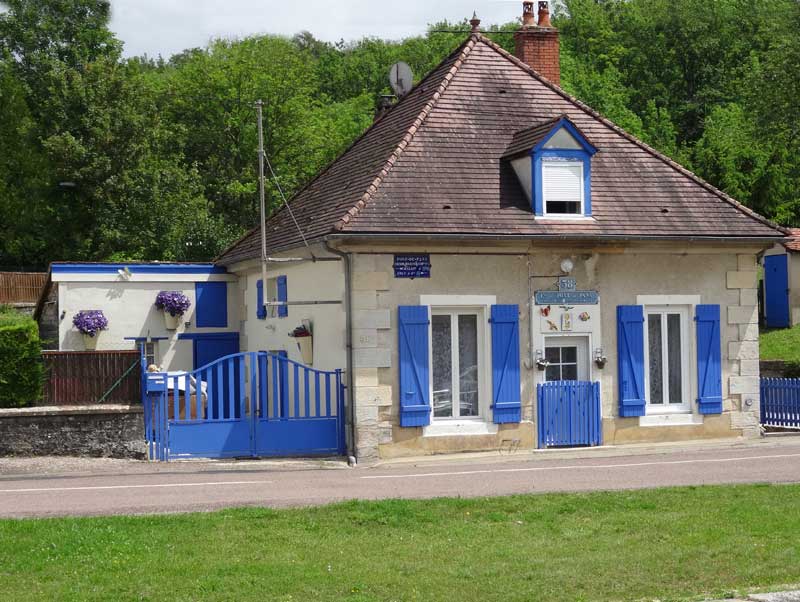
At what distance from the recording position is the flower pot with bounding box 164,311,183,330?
2577 cm

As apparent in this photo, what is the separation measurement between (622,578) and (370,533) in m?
2.89

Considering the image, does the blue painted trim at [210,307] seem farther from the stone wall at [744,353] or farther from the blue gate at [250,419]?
the stone wall at [744,353]

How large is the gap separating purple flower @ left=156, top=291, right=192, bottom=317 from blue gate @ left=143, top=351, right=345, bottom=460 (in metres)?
6.87

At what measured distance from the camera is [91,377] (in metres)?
18.6

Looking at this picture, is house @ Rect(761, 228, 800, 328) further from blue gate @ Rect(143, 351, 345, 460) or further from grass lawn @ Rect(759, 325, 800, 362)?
blue gate @ Rect(143, 351, 345, 460)

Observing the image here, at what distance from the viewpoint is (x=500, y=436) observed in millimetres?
19328

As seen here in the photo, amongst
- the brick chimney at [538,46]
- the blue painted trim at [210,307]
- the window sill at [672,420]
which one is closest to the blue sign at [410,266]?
the window sill at [672,420]

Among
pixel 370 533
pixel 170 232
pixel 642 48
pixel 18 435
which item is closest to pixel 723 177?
pixel 642 48

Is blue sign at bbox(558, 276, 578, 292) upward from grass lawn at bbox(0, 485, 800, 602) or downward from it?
upward

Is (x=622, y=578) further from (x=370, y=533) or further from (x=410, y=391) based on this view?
(x=410, y=391)

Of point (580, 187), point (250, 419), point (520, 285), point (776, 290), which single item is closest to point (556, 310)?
point (520, 285)

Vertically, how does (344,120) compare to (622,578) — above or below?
above

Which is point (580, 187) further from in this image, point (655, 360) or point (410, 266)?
point (410, 266)

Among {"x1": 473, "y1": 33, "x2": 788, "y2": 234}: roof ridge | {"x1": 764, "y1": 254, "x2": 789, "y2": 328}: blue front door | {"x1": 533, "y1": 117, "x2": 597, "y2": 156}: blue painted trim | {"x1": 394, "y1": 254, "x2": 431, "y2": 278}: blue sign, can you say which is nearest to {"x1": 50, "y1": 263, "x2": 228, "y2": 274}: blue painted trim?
{"x1": 473, "y1": 33, "x2": 788, "y2": 234}: roof ridge
